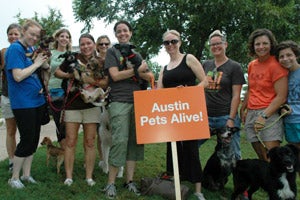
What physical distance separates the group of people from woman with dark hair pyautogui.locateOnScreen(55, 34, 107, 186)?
14 mm

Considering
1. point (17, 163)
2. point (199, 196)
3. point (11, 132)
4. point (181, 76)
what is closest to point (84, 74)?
point (181, 76)

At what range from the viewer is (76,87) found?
509 cm

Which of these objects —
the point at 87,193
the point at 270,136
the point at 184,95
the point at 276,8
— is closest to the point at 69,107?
the point at 87,193

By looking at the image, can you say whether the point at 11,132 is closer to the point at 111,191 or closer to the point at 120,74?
the point at 111,191

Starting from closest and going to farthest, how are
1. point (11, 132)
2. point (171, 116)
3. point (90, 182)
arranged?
point (171, 116) → point (90, 182) → point (11, 132)

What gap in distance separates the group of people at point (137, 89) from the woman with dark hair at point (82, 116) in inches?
0.5

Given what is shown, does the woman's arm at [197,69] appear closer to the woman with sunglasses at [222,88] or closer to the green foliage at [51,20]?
the woman with sunglasses at [222,88]

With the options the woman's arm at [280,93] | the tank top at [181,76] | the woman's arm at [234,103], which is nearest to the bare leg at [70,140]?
the tank top at [181,76]

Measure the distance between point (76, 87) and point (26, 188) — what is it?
150 cm

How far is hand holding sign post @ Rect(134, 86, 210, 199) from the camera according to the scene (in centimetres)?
425

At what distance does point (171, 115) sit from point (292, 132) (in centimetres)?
161

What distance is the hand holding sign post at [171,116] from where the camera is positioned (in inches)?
167

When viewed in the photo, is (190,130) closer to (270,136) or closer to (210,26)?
(270,136)

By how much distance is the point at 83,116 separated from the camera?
16.7 ft
